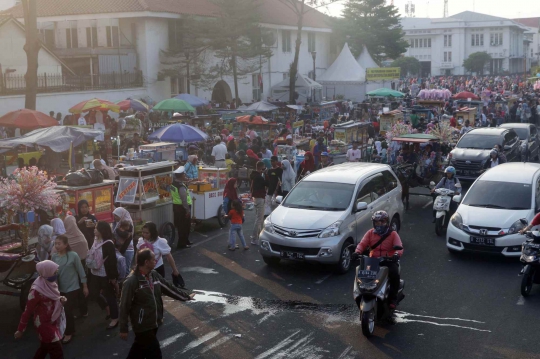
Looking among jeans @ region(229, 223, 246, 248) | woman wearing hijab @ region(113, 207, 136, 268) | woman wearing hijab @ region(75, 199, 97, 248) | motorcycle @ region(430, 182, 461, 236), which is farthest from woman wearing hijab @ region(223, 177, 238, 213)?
motorcycle @ region(430, 182, 461, 236)

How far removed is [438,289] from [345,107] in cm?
3343

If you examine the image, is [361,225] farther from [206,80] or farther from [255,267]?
[206,80]

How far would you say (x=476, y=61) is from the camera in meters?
97.4

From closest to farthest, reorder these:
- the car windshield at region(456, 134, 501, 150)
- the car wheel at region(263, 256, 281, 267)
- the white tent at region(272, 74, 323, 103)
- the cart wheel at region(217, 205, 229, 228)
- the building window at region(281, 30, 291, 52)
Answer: the car wheel at region(263, 256, 281, 267)
the cart wheel at region(217, 205, 229, 228)
the car windshield at region(456, 134, 501, 150)
the white tent at region(272, 74, 323, 103)
the building window at region(281, 30, 291, 52)

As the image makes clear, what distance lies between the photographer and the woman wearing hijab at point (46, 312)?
A: 732 centimetres

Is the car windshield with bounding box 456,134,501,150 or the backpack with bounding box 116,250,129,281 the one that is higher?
the car windshield with bounding box 456,134,501,150

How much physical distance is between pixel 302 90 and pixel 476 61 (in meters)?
58.4

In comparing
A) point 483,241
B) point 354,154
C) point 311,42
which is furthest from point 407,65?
point 483,241

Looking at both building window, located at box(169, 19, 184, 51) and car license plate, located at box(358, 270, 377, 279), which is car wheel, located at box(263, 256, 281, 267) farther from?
building window, located at box(169, 19, 184, 51)

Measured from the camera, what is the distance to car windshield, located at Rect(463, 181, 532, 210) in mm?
13328

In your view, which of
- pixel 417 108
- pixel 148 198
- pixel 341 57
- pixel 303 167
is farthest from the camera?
pixel 341 57

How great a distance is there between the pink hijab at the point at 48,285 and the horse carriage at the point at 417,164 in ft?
40.3

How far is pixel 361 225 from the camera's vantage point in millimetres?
12727

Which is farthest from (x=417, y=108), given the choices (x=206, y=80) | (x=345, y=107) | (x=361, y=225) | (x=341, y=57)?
(x=361, y=225)
